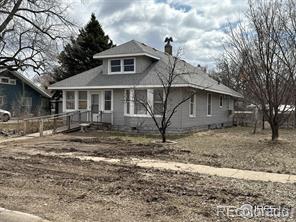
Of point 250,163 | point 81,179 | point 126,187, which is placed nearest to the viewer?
point 126,187

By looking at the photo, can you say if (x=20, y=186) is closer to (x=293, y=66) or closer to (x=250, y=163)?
(x=250, y=163)

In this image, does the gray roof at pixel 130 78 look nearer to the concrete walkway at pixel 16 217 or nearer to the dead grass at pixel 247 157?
the dead grass at pixel 247 157

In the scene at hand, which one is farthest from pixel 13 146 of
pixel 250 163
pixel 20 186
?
pixel 250 163

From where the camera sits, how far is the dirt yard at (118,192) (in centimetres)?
535

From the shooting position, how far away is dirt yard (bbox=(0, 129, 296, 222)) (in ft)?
17.6

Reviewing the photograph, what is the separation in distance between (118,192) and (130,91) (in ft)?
48.3

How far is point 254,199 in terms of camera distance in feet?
19.8

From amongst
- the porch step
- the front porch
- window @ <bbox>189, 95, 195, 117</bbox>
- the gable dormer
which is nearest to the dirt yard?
the porch step

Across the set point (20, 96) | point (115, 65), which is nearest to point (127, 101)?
point (115, 65)

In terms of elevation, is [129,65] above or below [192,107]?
above

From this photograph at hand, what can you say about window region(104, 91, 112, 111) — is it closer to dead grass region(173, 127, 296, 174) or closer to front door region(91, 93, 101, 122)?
front door region(91, 93, 101, 122)

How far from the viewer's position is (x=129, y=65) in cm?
2255

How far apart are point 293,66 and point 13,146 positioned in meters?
12.9

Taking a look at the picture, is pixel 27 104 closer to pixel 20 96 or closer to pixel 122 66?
pixel 20 96
